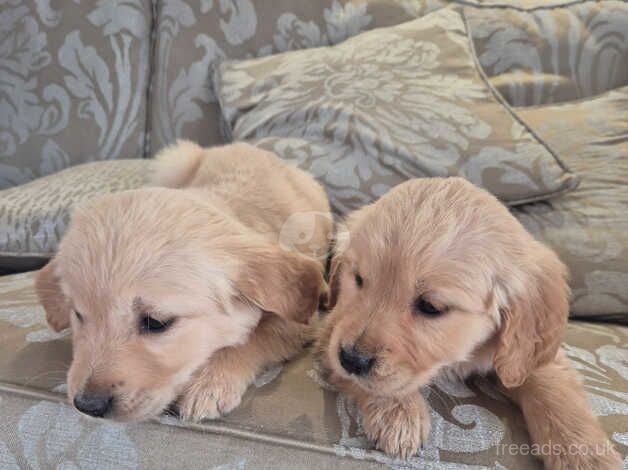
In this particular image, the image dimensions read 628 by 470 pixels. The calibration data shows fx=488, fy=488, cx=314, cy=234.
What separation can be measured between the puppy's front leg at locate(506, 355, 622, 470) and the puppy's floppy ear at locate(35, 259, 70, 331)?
112 cm

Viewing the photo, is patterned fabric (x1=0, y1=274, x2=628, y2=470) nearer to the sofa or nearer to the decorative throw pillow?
the sofa

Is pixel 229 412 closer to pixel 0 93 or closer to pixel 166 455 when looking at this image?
pixel 166 455

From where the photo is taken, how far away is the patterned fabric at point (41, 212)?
5.97 feet

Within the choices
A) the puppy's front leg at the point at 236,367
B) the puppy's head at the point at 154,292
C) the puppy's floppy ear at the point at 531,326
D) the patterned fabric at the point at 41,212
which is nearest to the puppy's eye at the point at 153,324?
the puppy's head at the point at 154,292

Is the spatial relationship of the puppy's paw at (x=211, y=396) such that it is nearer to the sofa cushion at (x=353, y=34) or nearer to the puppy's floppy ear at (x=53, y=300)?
the puppy's floppy ear at (x=53, y=300)

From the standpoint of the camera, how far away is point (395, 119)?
1.88 m

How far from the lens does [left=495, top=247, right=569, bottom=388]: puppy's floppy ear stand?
112 cm

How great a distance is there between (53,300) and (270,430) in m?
0.67

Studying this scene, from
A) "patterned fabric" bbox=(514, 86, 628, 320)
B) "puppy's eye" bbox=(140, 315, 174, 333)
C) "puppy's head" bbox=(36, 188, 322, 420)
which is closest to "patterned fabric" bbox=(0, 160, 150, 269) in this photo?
"puppy's head" bbox=(36, 188, 322, 420)

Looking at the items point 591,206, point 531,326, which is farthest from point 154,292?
point 591,206

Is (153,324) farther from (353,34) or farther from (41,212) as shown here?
(353,34)

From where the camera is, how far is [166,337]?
1118mm

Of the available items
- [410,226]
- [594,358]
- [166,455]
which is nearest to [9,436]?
[166,455]

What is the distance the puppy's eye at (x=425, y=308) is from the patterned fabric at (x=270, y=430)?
0.18 meters
